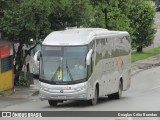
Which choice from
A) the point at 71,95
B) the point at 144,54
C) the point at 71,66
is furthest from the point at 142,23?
the point at 71,95

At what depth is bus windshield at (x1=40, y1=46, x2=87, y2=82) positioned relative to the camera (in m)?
26.8

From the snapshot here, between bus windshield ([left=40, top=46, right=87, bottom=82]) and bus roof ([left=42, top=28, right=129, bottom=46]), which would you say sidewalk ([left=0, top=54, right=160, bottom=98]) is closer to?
bus roof ([left=42, top=28, right=129, bottom=46])

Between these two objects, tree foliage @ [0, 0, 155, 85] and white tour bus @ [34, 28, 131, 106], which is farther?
tree foliage @ [0, 0, 155, 85]

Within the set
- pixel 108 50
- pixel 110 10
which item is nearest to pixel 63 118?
Result: pixel 108 50

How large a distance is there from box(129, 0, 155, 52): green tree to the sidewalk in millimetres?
1954

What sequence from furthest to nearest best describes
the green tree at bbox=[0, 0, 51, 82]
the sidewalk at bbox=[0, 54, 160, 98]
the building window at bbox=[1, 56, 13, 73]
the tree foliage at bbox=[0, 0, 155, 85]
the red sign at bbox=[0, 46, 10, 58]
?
1. the sidewalk at bbox=[0, 54, 160, 98]
2. the building window at bbox=[1, 56, 13, 73]
3. the red sign at bbox=[0, 46, 10, 58]
4. the tree foliage at bbox=[0, 0, 155, 85]
5. the green tree at bbox=[0, 0, 51, 82]

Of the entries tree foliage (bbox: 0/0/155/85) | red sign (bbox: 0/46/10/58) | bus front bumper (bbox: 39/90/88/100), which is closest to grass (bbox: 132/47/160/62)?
tree foliage (bbox: 0/0/155/85)

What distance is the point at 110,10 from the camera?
45469 millimetres

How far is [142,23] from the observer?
57906 mm

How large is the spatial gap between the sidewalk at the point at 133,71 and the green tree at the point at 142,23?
1954 millimetres

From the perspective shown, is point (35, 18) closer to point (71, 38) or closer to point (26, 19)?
point (26, 19)

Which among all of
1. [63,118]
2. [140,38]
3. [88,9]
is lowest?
[140,38]

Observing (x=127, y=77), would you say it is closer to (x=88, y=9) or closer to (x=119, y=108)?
(x=88, y=9)

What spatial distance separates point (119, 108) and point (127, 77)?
7.17 m
